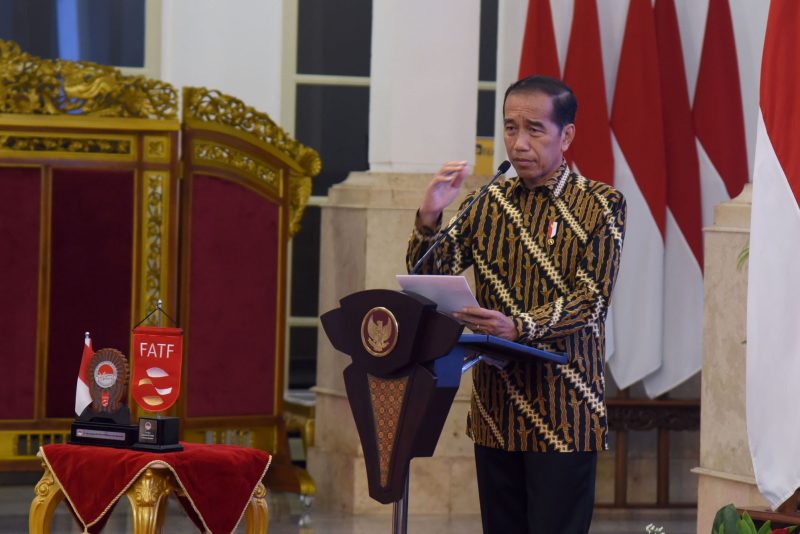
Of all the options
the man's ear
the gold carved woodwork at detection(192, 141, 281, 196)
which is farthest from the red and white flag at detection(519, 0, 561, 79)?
the man's ear

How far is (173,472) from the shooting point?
3830 mm

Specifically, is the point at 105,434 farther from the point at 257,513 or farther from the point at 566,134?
the point at 566,134

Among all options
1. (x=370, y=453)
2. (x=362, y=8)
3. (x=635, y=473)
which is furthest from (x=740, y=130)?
(x=370, y=453)

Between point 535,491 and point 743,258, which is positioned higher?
point 743,258

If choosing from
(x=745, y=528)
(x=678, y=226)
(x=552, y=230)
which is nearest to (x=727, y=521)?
(x=745, y=528)

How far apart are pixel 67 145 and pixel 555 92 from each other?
339 centimetres

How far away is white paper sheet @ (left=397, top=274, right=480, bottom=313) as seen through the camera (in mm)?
2721

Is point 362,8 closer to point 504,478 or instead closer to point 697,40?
point 697,40

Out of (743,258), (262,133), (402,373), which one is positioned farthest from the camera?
(262,133)

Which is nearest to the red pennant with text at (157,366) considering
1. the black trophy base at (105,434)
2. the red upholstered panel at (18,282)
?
the black trophy base at (105,434)

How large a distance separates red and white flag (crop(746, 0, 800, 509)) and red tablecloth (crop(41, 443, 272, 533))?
1.41 m

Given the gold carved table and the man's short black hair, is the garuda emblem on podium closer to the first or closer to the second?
the man's short black hair

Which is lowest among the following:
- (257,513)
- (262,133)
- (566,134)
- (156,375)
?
(257,513)

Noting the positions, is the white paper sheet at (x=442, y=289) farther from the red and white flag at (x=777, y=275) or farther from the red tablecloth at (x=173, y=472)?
the red tablecloth at (x=173, y=472)
